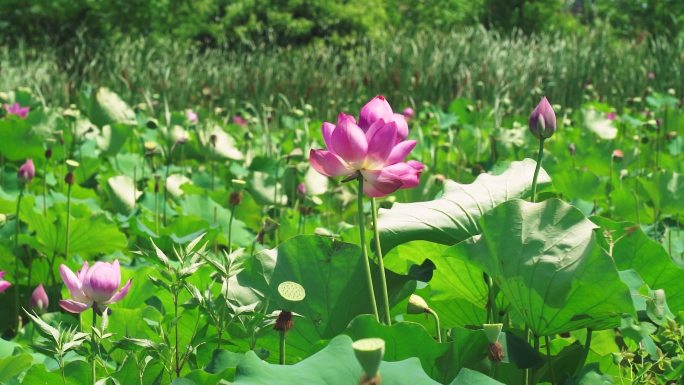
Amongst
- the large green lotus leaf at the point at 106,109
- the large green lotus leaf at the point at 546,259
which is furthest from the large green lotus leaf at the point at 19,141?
the large green lotus leaf at the point at 546,259

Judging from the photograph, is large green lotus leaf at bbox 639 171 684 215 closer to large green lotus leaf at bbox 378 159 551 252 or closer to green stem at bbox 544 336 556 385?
large green lotus leaf at bbox 378 159 551 252

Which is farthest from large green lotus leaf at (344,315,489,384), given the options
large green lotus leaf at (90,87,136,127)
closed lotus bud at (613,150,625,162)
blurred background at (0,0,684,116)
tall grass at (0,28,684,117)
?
tall grass at (0,28,684,117)

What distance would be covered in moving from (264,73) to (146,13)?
303 cm

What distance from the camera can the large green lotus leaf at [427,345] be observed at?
0.81m

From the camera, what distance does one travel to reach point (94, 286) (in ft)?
3.28

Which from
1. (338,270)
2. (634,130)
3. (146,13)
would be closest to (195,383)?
(338,270)

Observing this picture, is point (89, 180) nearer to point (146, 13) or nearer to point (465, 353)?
point (465, 353)

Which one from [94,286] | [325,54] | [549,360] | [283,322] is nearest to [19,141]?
[94,286]

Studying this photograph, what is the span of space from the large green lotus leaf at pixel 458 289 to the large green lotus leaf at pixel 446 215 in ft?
0.15

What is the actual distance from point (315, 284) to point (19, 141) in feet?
5.91

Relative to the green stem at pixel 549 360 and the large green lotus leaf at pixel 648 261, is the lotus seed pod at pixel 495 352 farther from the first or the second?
the large green lotus leaf at pixel 648 261

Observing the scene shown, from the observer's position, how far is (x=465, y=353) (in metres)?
0.84

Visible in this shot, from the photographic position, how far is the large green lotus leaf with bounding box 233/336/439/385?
667 millimetres

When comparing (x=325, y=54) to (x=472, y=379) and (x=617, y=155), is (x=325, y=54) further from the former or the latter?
(x=472, y=379)
